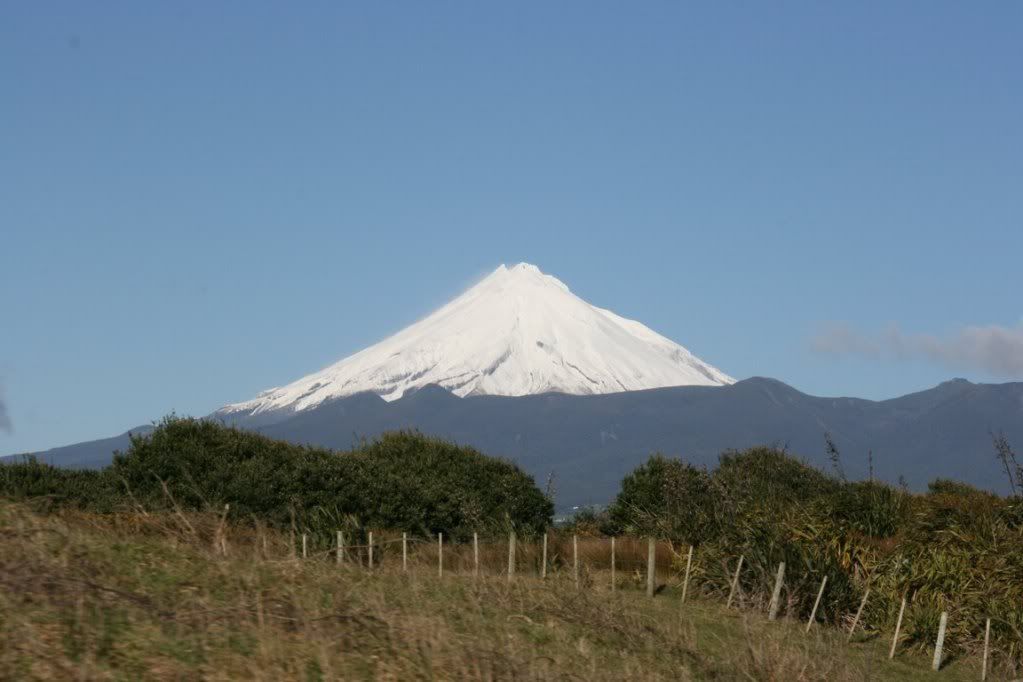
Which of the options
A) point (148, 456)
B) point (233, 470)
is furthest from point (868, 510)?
point (148, 456)

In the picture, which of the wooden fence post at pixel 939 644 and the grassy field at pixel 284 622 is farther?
the wooden fence post at pixel 939 644

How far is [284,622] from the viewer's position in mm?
10000

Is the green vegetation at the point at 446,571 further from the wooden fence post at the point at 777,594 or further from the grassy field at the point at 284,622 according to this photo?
the wooden fence post at the point at 777,594

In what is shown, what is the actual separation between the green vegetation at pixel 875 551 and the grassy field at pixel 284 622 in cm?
1048

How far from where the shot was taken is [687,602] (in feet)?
82.6

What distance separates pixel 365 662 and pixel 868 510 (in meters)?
22.5

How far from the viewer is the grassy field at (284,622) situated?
8.73 m

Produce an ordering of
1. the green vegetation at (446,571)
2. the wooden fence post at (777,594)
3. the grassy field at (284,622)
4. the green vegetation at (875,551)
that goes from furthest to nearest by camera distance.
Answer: the green vegetation at (875,551) < the wooden fence post at (777,594) < the green vegetation at (446,571) < the grassy field at (284,622)

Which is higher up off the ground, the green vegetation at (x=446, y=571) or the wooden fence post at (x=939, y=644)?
the green vegetation at (x=446, y=571)

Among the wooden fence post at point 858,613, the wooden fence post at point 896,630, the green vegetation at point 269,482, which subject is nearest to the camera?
the wooden fence post at point 896,630

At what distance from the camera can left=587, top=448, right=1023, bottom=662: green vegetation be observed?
24.4m

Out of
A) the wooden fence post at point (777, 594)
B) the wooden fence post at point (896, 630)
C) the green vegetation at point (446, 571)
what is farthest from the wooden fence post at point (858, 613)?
the wooden fence post at point (777, 594)

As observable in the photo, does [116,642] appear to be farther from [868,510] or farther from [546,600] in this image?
[868,510]

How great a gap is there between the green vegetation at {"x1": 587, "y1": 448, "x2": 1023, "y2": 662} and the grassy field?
10.5 m
